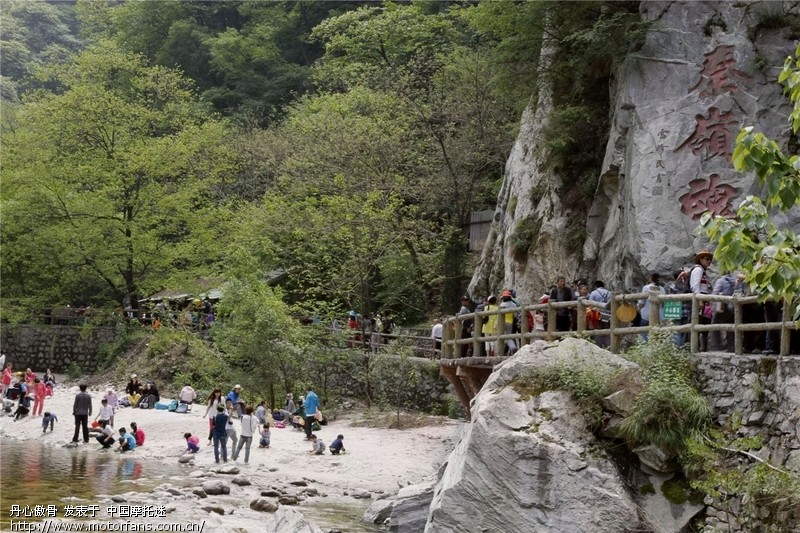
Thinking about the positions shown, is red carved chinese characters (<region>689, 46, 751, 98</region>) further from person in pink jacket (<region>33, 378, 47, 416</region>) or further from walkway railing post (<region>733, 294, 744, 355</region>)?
person in pink jacket (<region>33, 378, 47, 416</region>)

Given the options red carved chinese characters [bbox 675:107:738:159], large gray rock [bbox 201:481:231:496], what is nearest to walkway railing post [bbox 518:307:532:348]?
red carved chinese characters [bbox 675:107:738:159]

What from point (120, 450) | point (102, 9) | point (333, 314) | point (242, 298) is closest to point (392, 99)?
point (333, 314)

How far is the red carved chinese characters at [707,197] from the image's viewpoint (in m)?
18.5

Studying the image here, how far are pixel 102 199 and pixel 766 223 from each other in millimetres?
31817

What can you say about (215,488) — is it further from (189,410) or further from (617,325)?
(189,410)

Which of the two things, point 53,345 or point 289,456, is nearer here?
point 289,456

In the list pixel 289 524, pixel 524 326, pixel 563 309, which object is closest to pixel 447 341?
pixel 524 326

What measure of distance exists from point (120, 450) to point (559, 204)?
11.7m

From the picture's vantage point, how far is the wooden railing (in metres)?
11.6

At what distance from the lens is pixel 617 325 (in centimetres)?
1445

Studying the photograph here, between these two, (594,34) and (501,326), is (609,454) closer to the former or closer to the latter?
(501,326)

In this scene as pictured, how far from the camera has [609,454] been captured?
11672mm

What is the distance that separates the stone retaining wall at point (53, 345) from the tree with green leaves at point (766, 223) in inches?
1276

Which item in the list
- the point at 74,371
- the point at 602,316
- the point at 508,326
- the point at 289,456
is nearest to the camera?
the point at 602,316
